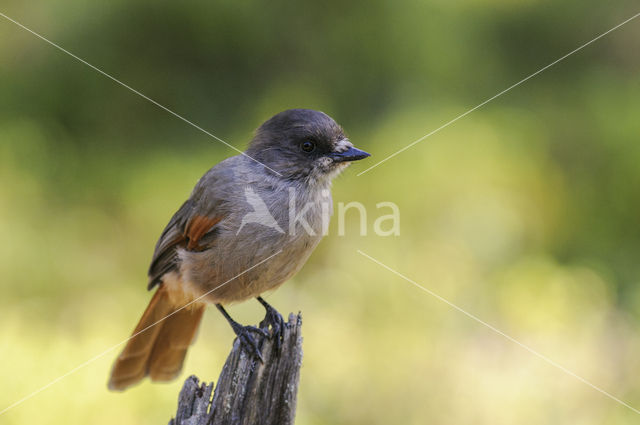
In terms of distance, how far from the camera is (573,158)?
5289 mm

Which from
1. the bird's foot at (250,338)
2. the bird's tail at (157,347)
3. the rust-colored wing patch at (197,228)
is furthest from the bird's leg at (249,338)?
the bird's tail at (157,347)

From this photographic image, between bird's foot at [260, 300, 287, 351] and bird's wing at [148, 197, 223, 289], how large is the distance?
467 millimetres

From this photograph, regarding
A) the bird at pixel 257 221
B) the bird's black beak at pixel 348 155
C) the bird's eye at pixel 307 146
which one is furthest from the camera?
the bird's eye at pixel 307 146

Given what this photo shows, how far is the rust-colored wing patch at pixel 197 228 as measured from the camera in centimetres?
327

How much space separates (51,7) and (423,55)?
2.87m

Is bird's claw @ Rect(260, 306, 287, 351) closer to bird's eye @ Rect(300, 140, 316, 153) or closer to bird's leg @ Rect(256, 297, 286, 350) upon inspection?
bird's leg @ Rect(256, 297, 286, 350)

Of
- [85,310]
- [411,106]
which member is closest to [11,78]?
[85,310]

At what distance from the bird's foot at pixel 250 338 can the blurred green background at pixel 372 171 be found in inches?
51.1

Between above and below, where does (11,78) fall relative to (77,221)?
above

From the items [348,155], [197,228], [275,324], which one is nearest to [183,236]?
[197,228]

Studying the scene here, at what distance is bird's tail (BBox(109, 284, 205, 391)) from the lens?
3.80m

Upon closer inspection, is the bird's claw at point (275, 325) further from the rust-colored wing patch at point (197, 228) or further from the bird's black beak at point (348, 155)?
the bird's black beak at point (348, 155)

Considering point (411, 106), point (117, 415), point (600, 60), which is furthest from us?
point (600, 60)

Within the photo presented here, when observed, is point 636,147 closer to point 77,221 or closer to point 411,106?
point 411,106
